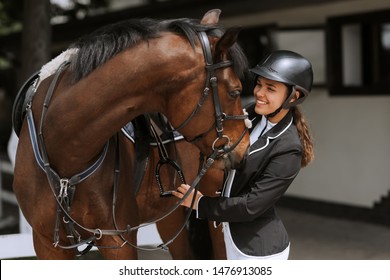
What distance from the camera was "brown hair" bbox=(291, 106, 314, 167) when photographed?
2.80 meters

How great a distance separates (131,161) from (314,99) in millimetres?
5080

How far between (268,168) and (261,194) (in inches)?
4.8

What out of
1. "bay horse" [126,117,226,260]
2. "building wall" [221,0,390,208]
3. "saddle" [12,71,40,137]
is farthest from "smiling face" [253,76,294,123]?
"building wall" [221,0,390,208]

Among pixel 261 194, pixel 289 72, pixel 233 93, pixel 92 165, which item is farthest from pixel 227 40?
pixel 92 165

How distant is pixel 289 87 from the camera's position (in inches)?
107

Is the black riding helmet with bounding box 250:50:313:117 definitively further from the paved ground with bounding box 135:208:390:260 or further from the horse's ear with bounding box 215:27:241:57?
the paved ground with bounding box 135:208:390:260

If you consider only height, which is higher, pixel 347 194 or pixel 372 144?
pixel 372 144

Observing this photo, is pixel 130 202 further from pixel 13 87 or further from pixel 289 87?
pixel 13 87

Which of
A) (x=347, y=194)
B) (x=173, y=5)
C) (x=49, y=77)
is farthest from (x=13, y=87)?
(x=49, y=77)

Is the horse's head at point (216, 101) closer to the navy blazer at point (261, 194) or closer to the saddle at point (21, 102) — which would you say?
the navy blazer at point (261, 194)

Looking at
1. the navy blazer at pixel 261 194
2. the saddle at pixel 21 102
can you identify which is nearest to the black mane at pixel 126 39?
the navy blazer at pixel 261 194

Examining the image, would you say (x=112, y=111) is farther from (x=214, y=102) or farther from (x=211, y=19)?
(x=211, y=19)

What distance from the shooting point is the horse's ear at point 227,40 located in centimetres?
→ 240
